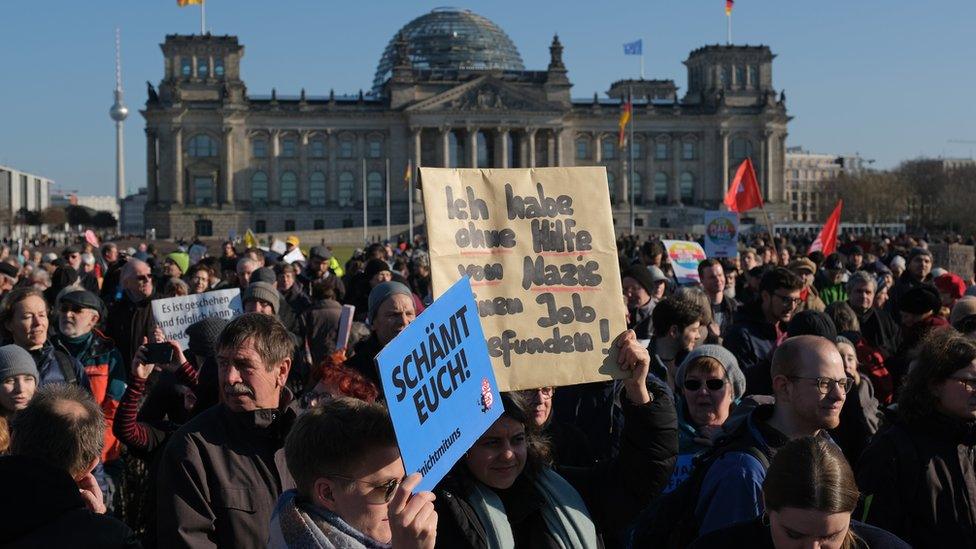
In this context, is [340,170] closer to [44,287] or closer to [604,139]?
[604,139]

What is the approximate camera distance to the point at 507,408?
3.78m

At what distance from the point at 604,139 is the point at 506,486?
283 ft

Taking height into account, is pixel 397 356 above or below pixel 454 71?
below

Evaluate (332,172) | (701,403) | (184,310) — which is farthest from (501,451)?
(332,172)

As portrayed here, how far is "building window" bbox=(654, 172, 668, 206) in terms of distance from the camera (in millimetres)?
90188

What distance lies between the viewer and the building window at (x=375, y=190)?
86.2m

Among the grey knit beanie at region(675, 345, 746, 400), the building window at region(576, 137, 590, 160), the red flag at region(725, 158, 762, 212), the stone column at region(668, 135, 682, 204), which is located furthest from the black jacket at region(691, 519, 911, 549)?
the stone column at region(668, 135, 682, 204)

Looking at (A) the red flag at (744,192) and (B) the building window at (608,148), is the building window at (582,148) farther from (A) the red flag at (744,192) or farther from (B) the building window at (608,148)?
(A) the red flag at (744,192)

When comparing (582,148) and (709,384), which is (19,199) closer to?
(582,148)

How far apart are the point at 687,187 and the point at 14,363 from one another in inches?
3442

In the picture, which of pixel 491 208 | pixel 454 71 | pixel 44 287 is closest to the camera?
pixel 491 208

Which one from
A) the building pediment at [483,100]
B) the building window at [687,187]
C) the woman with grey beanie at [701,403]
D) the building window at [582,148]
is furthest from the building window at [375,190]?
the woman with grey beanie at [701,403]

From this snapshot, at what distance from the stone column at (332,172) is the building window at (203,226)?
925cm

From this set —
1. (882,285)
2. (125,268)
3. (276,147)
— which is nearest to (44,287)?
(125,268)
